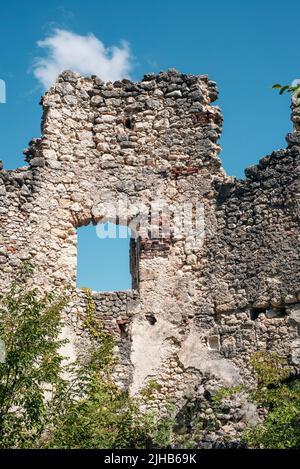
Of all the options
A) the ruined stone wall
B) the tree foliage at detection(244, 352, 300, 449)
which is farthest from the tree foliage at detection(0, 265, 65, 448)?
the tree foliage at detection(244, 352, 300, 449)

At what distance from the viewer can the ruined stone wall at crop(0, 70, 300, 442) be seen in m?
13.1

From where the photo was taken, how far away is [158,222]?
14188mm

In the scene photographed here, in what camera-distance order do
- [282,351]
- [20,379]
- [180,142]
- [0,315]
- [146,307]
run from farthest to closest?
[180,142] < [146,307] < [282,351] < [0,315] < [20,379]

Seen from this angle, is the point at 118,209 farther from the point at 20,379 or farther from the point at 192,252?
the point at 20,379

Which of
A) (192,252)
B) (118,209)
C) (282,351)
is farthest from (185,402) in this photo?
(118,209)

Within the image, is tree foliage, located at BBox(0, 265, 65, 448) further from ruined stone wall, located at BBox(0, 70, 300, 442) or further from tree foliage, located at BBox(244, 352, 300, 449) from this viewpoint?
tree foliage, located at BBox(244, 352, 300, 449)

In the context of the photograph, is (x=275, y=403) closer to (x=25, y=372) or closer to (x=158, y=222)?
(x=25, y=372)

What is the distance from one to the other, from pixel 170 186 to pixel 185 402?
12.3 feet

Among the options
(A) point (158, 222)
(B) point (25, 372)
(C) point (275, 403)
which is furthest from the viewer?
(A) point (158, 222)

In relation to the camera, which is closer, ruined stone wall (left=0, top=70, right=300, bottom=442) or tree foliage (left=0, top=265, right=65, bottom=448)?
tree foliage (left=0, top=265, right=65, bottom=448)

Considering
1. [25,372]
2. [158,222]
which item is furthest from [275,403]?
[158,222]

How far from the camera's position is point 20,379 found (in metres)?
10.4
